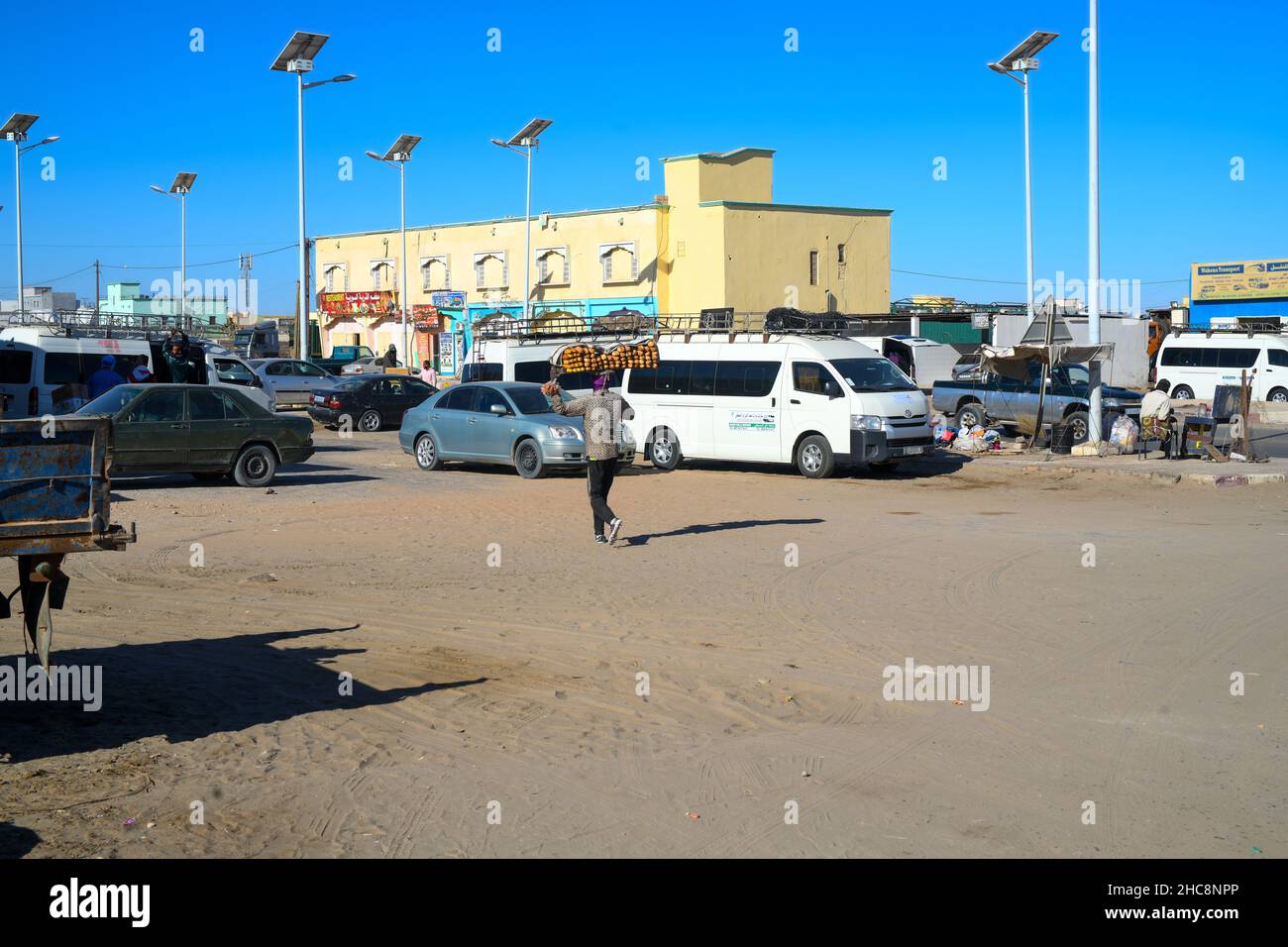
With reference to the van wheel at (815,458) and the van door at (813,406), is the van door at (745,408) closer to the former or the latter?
the van door at (813,406)

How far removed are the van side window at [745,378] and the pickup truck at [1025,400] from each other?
717 centimetres

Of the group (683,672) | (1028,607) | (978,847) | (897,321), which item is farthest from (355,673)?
(897,321)

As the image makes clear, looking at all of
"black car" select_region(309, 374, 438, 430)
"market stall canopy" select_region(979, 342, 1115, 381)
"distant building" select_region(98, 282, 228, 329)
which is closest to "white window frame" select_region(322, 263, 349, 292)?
"distant building" select_region(98, 282, 228, 329)

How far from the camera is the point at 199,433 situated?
18797 millimetres

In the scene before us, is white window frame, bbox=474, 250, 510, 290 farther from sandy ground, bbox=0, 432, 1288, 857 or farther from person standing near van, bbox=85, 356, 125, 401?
sandy ground, bbox=0, 432, 1288, 857

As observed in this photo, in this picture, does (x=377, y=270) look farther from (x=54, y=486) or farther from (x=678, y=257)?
(x=54, y=486)

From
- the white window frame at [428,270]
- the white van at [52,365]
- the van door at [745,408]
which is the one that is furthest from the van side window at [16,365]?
the white window frame at [428,270]

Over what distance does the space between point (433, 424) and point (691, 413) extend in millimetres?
4688

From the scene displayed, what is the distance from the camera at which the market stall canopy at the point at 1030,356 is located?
79.9 ft

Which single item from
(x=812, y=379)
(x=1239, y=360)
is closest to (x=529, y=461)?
(x=812, y=379)

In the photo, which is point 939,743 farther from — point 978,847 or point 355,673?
point 355,673

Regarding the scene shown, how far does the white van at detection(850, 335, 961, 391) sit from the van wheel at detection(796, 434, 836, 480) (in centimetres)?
1929

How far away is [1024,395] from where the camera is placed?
2755 centimetres

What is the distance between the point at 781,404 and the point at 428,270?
43.0m
